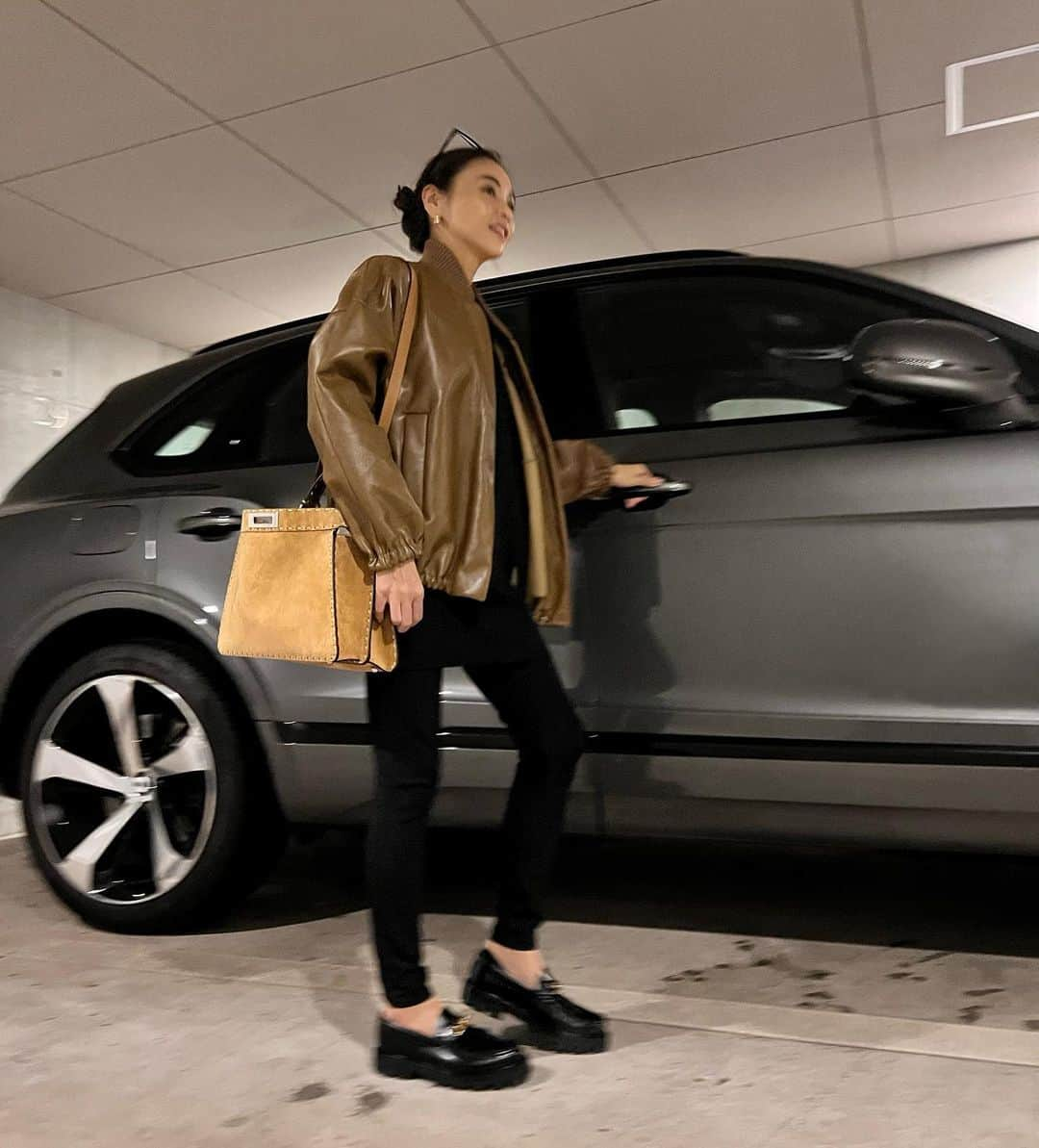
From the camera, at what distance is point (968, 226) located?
534cm

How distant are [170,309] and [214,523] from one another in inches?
176

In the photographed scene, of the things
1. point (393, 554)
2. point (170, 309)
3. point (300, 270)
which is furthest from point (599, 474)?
point (170, 309)

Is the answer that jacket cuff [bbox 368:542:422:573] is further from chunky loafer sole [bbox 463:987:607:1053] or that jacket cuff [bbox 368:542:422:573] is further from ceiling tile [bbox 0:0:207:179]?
ceiling tile [bbox 0:0:207:179]

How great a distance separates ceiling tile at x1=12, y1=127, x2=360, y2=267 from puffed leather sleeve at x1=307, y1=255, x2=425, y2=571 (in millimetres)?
2855

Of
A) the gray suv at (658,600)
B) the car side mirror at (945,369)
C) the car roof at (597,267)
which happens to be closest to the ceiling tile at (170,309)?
the gray suv at (658,600)

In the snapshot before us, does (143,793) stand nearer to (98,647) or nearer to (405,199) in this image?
(98,647)

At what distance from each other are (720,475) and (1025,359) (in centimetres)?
52

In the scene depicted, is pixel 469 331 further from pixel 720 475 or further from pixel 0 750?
pixel 0 750

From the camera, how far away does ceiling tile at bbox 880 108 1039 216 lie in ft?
13.7

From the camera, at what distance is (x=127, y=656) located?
84.8 inches

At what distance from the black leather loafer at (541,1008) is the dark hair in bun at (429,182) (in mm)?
1118

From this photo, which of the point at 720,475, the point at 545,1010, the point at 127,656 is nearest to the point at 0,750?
the point at 127,656

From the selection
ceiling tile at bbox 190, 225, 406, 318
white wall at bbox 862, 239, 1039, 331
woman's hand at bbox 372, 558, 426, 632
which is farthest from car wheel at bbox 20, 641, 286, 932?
white wall at bbox 862, 239, 1039, 331

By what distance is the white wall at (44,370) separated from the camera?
5836 mm
